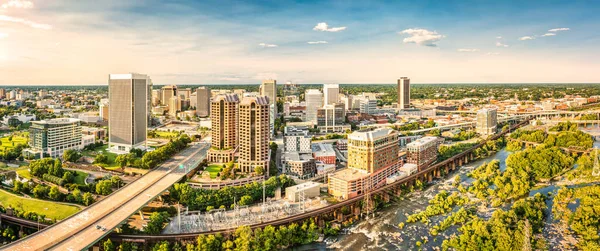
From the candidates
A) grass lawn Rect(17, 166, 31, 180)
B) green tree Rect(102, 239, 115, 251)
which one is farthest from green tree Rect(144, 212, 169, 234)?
grass lawn Rect(17, 166, 31, 180)

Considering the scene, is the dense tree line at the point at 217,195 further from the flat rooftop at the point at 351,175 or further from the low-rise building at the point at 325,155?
the low-rise building at the point at 325,155

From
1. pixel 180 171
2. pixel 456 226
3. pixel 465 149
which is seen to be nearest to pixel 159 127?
pixel 180 171

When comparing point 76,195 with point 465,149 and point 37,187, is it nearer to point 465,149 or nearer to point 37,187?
point 37,187

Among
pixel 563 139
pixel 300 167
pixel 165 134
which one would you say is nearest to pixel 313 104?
pixel 165 134

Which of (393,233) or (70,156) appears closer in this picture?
(393,233)

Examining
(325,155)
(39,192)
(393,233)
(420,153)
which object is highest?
(420,153)

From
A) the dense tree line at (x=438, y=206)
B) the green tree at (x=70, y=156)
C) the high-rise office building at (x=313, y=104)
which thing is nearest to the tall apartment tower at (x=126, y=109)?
the green tree at (x=70, y=156)

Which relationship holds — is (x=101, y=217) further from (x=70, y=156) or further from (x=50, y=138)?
(x=50, y=138)
